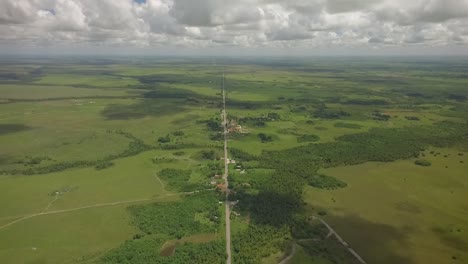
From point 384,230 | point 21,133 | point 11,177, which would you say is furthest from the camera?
point 21,133

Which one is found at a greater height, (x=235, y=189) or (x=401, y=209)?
(x=235, y=189)

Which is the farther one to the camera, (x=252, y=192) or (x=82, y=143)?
(x=82, y=143)

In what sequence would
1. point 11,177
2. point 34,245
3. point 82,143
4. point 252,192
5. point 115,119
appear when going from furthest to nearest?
1. point 115,119
2. point 82,143
3. point 11,177
4. point 252,192
5. point 34,245

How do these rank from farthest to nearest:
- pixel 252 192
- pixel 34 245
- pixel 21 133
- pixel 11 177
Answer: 1. pixel 21 133
2. pixel 11 177
3. pixel 252 192
4. pixel 34 245

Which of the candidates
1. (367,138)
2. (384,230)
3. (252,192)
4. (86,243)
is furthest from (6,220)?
(367,138)

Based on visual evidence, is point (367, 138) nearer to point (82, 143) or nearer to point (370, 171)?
point (370, 171)

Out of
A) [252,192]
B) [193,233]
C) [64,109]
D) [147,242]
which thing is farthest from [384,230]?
[64,109]

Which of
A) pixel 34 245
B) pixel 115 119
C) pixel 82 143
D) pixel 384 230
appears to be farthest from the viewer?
pixel 115 119

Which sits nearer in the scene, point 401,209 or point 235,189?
point 401,209

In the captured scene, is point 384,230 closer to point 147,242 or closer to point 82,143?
point 147,242
